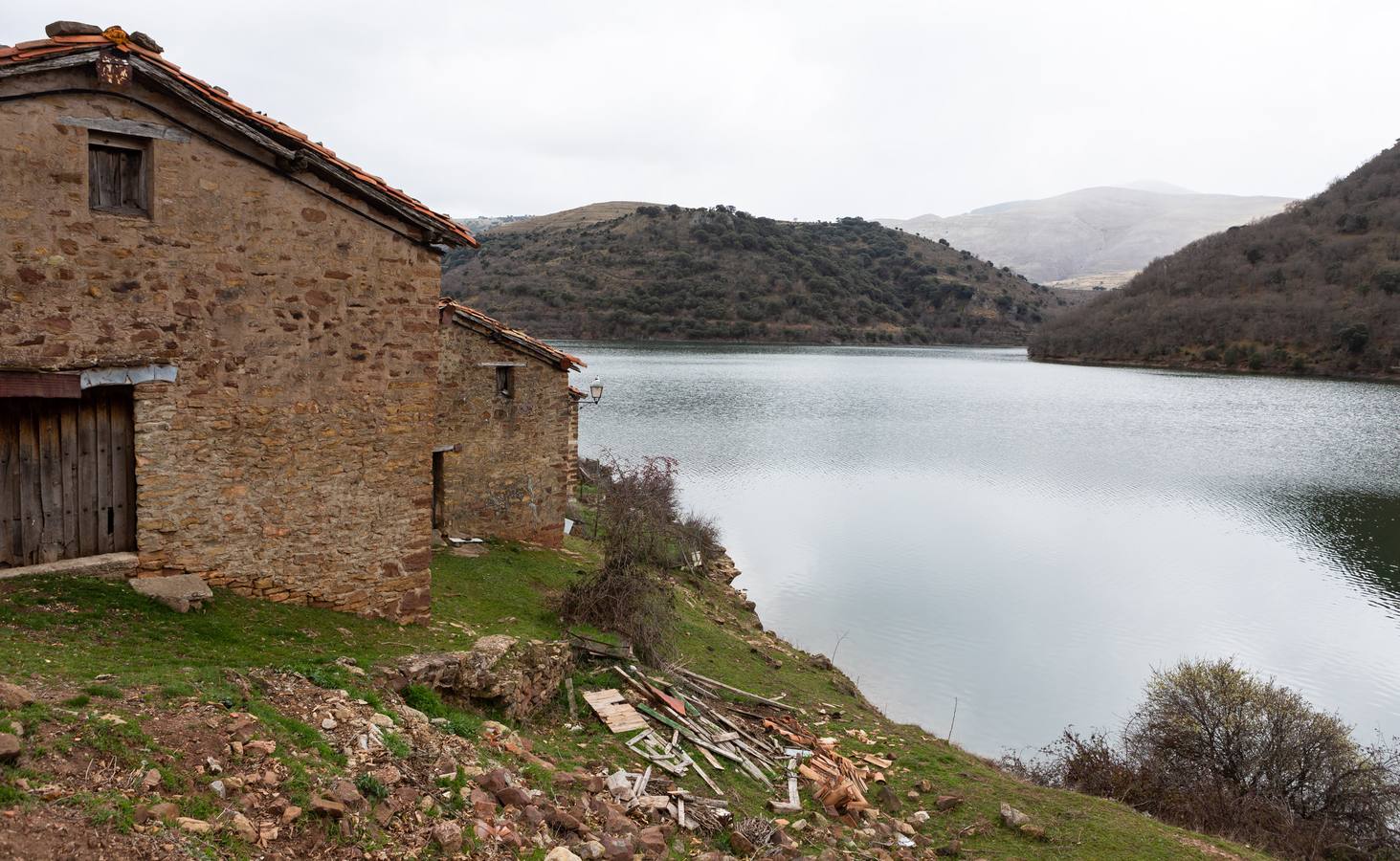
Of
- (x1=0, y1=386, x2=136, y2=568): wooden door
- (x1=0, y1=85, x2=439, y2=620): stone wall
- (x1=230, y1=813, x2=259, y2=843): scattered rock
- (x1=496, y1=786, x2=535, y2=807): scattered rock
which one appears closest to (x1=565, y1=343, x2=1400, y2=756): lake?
(x1=496, y1=786, x2=535, y2=807): scattered rock

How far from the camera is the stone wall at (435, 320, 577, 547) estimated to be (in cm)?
1577

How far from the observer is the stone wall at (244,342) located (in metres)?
7.45

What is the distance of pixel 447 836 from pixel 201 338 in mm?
5435

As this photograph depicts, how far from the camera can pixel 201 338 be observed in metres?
8.28

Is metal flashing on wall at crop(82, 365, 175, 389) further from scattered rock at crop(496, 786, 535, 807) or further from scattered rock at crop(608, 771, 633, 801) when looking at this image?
scattered rock at crop(608, 771, 633, 801)

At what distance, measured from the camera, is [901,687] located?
56.5ft

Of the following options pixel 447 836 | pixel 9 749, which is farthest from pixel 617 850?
pixel 9 749

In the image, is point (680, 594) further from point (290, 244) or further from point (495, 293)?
point (495, 293)

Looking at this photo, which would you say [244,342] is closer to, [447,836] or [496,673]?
[496,673]

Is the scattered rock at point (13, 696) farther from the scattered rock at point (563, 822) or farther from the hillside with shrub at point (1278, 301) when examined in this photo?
the hillside with shrub at point (1278, 301)

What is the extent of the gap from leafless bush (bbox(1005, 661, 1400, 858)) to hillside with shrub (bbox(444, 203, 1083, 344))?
78.2 metres

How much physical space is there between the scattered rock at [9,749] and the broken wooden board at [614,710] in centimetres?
558

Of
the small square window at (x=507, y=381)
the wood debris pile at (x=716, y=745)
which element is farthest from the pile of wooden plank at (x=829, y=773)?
the small square window at (x=507, y=381)

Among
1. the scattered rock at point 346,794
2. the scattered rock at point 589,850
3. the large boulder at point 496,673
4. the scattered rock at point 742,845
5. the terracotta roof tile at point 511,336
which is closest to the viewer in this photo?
the scattered rock at point 346,794
